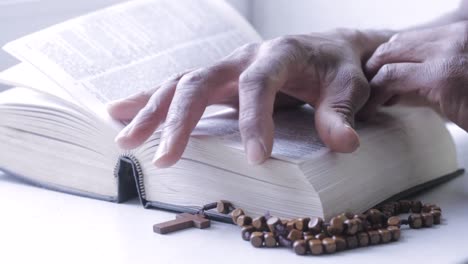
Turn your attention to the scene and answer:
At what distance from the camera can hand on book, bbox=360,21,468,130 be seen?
89 centimetres

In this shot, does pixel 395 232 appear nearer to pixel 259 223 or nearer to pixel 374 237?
pixel 374 237

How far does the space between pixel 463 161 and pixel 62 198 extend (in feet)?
1.63

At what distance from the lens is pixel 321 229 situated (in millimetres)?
765

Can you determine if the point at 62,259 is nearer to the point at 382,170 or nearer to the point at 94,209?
the point at 94,209

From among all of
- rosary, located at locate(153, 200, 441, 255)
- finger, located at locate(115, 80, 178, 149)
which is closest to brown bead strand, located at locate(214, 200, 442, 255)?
rosary, located at locate(153, 200, 441, 255)

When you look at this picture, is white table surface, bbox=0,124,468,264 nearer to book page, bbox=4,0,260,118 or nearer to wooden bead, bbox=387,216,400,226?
wooden bead, bbox=387,216,400,226

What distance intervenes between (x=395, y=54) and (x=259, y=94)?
22 centimetres

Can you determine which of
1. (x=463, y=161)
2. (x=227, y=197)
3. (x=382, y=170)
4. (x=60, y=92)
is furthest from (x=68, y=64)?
(x=463, y=161)

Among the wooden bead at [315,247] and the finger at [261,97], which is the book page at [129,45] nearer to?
the finger at [261,97]

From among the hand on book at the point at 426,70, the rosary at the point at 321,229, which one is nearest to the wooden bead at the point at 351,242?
the rosary at the point at 321,229

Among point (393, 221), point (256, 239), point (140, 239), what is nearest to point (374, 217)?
point (393, 221)

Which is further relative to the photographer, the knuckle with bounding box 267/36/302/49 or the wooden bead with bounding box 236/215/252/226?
the knuckle with bounding box 267/36/302/49

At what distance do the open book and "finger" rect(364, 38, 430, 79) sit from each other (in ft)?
0.19

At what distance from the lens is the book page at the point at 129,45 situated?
0.96 meters
